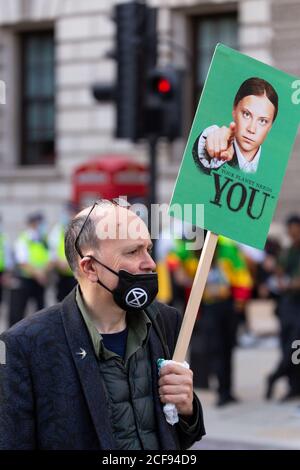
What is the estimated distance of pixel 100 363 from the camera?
319cm

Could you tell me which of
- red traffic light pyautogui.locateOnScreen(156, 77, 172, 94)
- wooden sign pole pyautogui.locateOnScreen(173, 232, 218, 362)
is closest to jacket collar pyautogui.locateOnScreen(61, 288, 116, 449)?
wooden sign pole pyautogui.locateOnScreen(173, 232, 218, 362)

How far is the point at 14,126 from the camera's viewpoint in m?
25.6

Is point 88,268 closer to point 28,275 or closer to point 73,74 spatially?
point 28,275

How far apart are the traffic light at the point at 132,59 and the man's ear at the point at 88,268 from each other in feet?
23.2

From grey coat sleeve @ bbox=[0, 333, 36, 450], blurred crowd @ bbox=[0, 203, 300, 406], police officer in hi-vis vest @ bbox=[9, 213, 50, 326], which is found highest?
grey coat sleeve @ bbox=[0, 333, 36, 450]

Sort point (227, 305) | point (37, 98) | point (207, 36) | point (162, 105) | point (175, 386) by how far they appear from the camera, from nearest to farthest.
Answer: point (175, 386), point (227, 305), point (162, 105), point (207, 36), point (37, 98)

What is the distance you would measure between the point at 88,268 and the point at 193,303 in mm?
322

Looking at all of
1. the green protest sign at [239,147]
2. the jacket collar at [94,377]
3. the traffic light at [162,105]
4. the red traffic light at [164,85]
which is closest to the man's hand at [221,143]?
the green protest sign at [239,147]

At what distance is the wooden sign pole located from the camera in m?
3.29

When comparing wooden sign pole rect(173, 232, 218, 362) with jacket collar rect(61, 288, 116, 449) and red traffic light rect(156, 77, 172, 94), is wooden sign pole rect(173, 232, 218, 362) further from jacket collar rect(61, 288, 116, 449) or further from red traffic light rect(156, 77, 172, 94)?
red traffic light rect(156, 77, 172, 94)

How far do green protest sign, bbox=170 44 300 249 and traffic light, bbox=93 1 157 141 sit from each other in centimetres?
694

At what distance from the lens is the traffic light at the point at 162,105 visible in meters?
10.3

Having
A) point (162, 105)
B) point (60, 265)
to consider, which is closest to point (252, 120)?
point (162, 105)

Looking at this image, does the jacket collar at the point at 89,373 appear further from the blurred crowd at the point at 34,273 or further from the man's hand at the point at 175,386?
the blurred crowd at the point at 34,273
